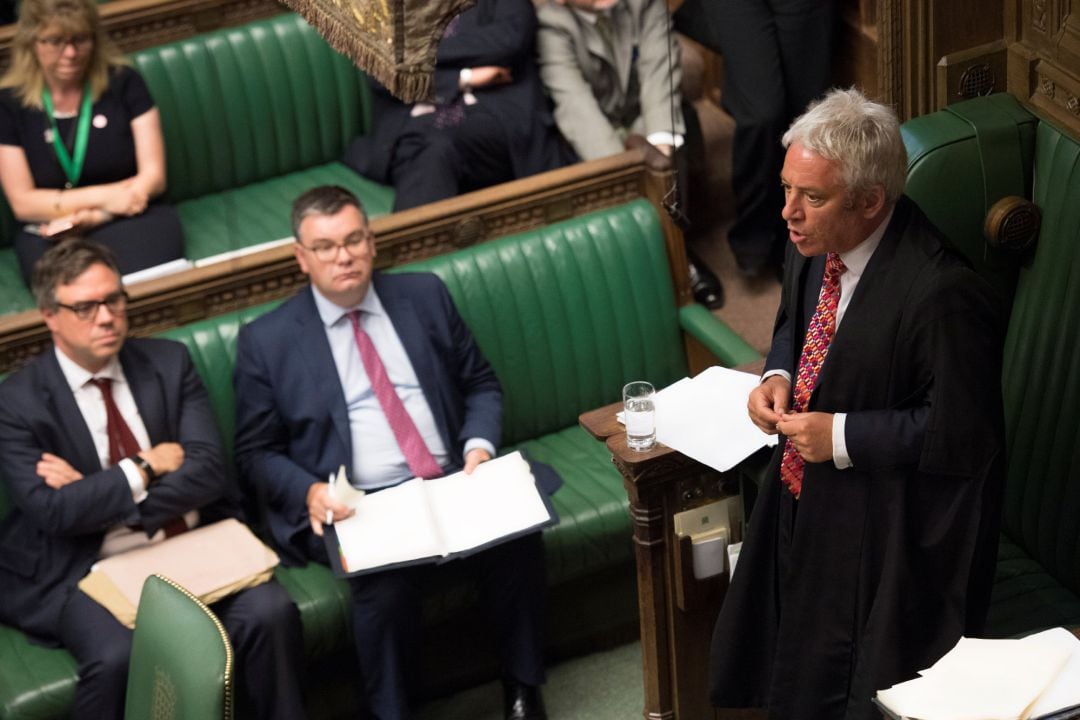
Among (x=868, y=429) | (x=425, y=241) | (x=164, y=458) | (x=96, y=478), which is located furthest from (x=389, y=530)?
(x=868, y=429)

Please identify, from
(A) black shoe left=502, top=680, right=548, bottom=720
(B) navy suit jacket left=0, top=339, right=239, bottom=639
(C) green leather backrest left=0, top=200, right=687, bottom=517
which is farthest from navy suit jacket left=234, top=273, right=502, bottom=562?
(A) black shoe left=502, top=680, right=548, bottom=720

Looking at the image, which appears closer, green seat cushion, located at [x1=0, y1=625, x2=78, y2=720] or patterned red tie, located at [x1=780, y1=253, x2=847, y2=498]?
patterned red tie, located at [x1=780, y1=253, x2=847, y2=498]

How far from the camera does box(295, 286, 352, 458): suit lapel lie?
4.20 metres

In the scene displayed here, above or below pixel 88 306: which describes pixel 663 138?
below

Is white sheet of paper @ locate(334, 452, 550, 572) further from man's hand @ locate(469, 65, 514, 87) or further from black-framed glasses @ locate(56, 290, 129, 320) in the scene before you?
man's hand @ locate(469, 65, 514, 87)

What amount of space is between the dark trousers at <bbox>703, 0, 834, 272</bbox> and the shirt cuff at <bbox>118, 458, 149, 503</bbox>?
6.71 feet

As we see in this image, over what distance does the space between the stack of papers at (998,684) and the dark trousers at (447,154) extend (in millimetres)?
2829

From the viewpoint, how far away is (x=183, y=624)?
2.90 metres

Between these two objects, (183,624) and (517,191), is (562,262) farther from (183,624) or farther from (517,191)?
(183,624)

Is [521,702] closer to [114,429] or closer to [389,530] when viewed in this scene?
[389,530]

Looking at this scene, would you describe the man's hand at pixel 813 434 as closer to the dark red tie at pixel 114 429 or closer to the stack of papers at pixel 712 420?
the stack of papers at pixel 712 420

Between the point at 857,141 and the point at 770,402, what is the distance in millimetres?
549

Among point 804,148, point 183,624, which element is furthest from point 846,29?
point 183,624

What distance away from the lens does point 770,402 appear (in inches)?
122
